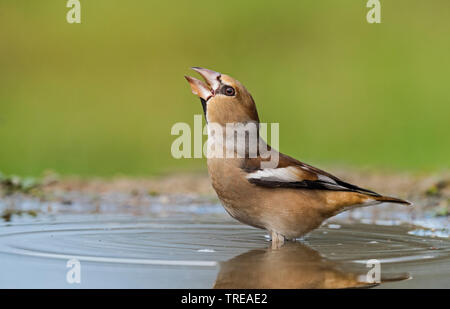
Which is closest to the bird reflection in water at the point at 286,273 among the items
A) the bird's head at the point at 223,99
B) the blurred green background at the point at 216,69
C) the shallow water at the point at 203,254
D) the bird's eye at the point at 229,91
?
the shallow water at the point at 203,254

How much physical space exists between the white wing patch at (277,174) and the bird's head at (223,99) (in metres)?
0.46

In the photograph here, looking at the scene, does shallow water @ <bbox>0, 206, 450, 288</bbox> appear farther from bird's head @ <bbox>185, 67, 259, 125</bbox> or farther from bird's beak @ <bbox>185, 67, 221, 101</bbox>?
bird's beak @ <bbox>185, 67, 221, 101</bbox>

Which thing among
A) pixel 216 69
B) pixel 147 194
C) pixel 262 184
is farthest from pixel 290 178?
pixel 216 69

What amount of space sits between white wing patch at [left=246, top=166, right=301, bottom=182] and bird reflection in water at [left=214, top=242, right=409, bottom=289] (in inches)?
27.3

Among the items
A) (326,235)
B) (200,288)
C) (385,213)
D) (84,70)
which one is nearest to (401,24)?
(84,70)

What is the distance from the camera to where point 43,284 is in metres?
4.36

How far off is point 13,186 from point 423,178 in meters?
4.47

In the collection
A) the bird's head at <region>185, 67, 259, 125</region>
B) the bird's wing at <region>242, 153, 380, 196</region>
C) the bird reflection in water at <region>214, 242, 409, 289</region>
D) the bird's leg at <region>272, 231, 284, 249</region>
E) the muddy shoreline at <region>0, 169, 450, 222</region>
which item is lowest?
the bird reflection in water at <region>214, 242, 409, 289</region>

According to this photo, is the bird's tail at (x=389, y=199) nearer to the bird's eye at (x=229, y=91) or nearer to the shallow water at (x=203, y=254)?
the shallow water at (x=203, y=254)

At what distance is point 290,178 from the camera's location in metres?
6.12

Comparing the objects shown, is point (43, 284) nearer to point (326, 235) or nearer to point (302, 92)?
point (326, 235)

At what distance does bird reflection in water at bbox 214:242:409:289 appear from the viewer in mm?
4461

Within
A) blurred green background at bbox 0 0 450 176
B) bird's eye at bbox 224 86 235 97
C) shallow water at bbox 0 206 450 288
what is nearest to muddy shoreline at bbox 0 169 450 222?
shallow water at bbox 0 206 450 288

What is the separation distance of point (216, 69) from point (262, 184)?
1162cm
